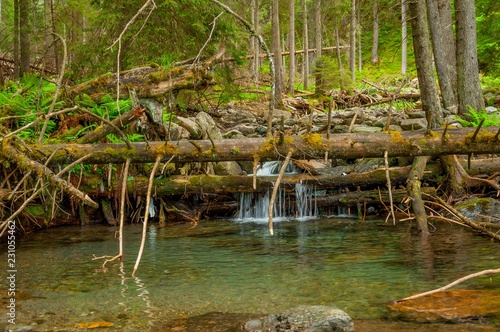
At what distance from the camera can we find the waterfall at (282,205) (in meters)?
12.0

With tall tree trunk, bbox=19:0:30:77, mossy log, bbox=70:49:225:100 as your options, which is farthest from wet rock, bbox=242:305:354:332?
tall tree trunk, bbox=19:0:30:77

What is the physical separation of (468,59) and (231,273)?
1045cm

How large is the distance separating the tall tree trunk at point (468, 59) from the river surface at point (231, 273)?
5.62 m

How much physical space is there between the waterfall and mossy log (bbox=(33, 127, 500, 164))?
13.0 ft

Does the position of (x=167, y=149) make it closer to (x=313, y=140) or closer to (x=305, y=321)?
(x=313, y=140)

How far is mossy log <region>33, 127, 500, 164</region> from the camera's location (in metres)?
7.82

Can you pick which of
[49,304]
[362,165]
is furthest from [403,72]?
[49,304]

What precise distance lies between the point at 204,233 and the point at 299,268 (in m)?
3.33

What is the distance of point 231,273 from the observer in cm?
714

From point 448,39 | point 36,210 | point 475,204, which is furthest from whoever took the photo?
point 448,39

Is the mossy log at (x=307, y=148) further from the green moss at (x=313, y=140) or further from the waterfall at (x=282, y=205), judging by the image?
the waterfall at (x=282, y=205)

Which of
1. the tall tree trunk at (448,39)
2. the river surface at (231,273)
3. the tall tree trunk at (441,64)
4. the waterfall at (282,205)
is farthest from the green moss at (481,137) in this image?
the tall tree trunk at (448,39)

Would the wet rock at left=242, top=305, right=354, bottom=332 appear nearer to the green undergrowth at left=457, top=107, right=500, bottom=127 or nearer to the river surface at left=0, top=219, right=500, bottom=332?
the river surface at left=0, top=219, right=500, bottom=332

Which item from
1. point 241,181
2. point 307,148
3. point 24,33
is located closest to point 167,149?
point 307,148
